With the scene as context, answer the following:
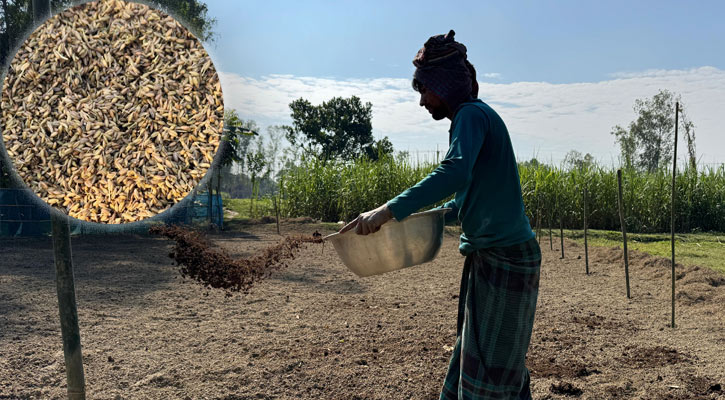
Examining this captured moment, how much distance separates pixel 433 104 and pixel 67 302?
1.54 m

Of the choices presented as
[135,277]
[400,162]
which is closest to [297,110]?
[400,162]

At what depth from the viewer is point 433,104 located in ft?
5.63

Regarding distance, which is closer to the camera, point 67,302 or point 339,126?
point 67,302

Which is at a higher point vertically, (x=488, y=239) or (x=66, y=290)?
(x=488, y=239)

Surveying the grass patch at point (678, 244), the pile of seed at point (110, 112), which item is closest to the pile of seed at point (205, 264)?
the pile of seed at point (110, 112)

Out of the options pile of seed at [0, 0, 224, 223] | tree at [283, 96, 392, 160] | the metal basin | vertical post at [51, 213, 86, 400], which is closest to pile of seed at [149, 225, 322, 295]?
vertical post at [51, 213, 86, 400]

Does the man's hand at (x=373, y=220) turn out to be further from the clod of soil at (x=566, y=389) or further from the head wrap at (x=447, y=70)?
the clod of soil at (x=566, y=389)

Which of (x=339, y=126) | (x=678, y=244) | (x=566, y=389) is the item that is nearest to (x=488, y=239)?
(x=566, y=389)

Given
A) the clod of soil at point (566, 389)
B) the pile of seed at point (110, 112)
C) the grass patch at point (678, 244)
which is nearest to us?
the pile of seed at point (110, 112)

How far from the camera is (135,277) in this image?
548cm

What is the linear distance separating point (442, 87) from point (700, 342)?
2933 millimetres

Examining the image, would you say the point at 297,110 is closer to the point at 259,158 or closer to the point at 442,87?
the point at 259,158

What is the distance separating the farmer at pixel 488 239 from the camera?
1.62 m

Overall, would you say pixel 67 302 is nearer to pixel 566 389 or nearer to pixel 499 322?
pixel 499 322
